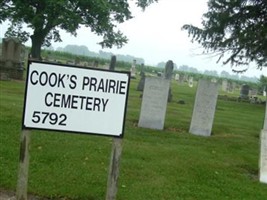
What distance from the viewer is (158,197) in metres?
5.77

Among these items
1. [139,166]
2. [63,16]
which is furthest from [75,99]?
[63,16]

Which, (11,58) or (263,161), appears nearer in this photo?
(263,161)

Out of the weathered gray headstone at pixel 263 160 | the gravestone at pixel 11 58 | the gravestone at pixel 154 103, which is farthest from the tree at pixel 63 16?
the weathered gray headstone at pixel 263 160

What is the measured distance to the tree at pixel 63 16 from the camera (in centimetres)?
2681

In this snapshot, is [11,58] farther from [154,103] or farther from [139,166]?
[139,166]

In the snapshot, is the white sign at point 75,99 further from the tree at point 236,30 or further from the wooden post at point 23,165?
the tree at point 236,30

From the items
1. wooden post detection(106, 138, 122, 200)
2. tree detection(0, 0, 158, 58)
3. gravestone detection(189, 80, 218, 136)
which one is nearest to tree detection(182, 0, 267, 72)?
tree detection(0, 0, 158, 58)

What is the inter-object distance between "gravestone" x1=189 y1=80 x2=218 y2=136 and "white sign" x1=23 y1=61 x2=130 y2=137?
24.2ft

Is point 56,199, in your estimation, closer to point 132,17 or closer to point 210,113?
point 210,113

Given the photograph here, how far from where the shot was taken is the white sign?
4.45m

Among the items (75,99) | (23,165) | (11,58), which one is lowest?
(23,165)

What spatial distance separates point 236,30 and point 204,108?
14.7m

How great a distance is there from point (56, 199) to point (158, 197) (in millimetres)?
1311

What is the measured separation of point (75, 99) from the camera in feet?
14.8
